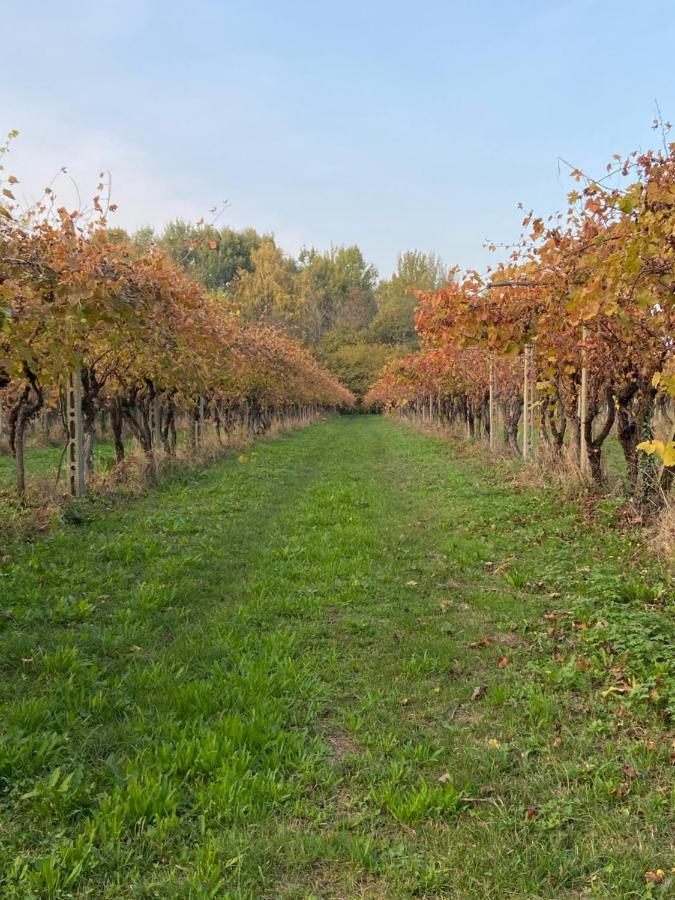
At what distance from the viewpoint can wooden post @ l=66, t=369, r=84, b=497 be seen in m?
9.15

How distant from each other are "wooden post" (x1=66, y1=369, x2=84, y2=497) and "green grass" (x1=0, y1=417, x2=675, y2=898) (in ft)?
7.11

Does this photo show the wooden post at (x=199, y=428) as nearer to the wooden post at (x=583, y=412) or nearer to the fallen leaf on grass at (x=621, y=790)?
the wooden post at (x=583, y=412)

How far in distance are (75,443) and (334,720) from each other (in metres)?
7.06

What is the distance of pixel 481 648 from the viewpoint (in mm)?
4613

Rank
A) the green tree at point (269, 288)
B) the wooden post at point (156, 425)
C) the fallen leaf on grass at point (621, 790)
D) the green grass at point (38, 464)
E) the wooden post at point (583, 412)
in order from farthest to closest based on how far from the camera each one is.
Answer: the green tree at point (269, 288)
the wooden post at point (156, 425)
the green grass at point (38, 464)
the wooden post at point (583, 412)
the fallen leaf on grass at point (621, 790)

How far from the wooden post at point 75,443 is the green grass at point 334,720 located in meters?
2.17

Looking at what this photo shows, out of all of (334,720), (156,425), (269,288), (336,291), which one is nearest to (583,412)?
(334,720)

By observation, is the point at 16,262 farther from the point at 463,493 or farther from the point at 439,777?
the point at 463,493

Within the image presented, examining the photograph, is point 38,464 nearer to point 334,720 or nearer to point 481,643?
point 481,643

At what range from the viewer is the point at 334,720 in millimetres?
3672

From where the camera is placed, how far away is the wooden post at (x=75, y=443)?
9148 mm

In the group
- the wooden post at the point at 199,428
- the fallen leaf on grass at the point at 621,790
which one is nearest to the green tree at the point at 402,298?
the wooden post at the point at 199,428

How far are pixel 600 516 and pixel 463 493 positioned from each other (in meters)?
3.32

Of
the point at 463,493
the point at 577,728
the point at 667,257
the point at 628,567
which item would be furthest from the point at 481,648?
the point at 463,493
